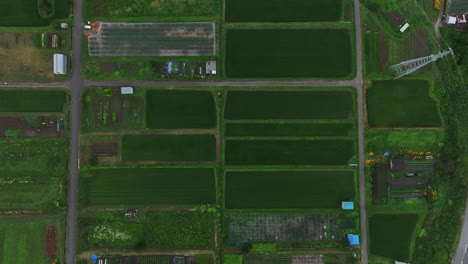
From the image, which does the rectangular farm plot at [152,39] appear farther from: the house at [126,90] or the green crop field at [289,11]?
the green crop field at [289,11]

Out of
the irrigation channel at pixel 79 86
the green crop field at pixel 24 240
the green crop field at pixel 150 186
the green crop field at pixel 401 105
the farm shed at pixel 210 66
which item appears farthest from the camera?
the green crop field at pixel 401 105

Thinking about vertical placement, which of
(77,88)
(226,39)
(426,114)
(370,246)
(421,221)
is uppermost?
(226,39)

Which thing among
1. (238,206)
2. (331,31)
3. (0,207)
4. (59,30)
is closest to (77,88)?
(59,30)

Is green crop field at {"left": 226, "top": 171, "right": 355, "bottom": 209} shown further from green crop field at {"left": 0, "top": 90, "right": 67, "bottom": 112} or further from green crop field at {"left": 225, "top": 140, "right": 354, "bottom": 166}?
green crop field at {"left": 0, "top": 90, "right": 67, "bottom": 112}

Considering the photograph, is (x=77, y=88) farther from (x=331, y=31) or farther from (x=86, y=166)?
(x=331, y=31)

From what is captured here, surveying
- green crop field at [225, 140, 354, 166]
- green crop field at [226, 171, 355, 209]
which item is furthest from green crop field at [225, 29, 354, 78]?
green crop field at [226, 171, 355, 209]

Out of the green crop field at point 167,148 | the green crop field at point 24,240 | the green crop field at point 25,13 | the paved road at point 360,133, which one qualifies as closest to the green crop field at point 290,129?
the paved road at point 360,133
